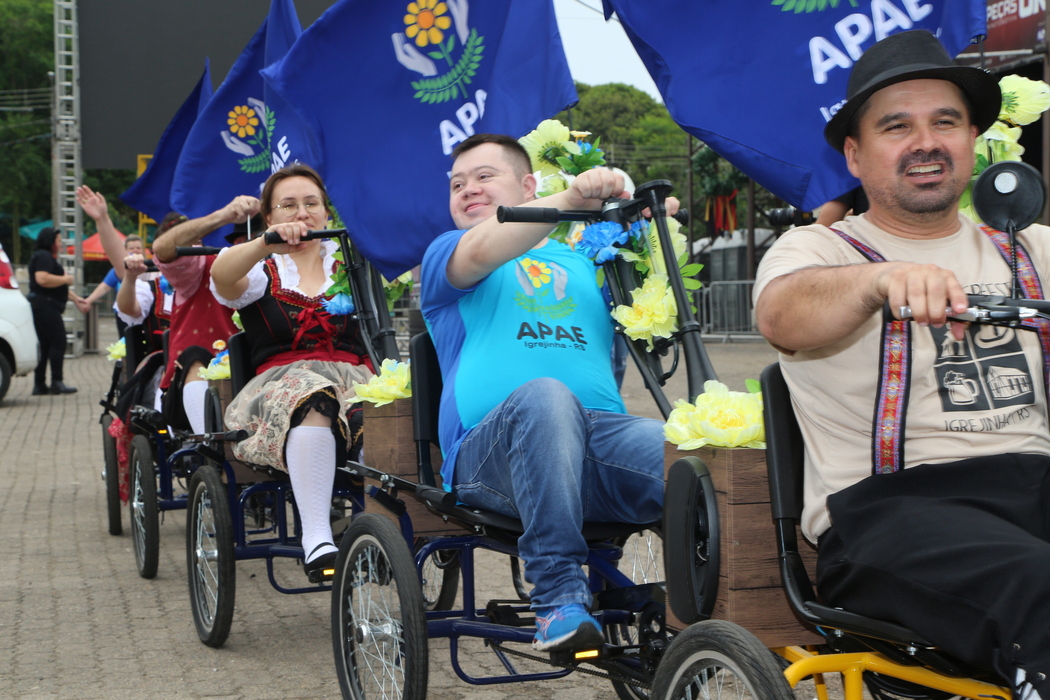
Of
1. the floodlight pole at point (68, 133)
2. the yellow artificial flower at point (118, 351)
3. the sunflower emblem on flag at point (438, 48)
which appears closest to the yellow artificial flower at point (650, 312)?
the sunflower emblem on flag at point (438, 48)

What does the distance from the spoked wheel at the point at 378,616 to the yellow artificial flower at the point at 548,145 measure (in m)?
1.44

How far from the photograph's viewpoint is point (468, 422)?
3.45 metres

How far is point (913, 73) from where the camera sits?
7.95 ft

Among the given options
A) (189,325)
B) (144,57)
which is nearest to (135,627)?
(189,325)

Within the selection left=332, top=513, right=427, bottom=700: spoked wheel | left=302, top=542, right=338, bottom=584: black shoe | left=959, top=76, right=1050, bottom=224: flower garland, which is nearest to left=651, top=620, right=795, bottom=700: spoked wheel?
left=332, top=513, right=427, bottom=700: spoked wheel

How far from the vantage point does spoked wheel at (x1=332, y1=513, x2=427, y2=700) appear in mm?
3250

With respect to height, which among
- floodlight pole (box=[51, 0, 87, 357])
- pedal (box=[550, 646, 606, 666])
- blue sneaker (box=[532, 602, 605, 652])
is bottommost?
pedal (box=[550, 646, 606, 666])

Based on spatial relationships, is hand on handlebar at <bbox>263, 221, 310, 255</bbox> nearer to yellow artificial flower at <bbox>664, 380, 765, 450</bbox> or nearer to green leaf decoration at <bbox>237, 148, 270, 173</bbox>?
yellow artificial flower at <bbox>664, 380, 765, 450</bbox>

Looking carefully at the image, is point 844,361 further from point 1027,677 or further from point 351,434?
point 351,434

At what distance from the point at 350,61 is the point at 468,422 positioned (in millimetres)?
2345

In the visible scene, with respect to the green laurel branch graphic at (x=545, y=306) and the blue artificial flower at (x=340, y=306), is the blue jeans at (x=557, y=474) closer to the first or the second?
the green laurel branch graphic at (x=545, y=306)

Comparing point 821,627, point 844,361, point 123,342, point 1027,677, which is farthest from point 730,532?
point 123,342

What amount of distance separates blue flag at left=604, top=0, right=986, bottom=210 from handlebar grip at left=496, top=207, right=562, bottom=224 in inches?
23.4

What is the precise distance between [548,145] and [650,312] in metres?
0.93
